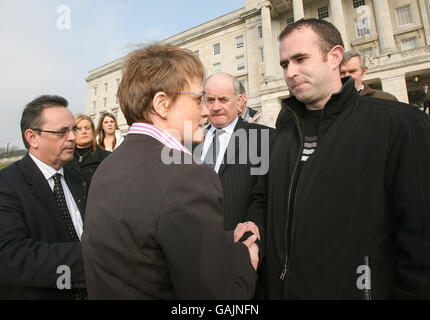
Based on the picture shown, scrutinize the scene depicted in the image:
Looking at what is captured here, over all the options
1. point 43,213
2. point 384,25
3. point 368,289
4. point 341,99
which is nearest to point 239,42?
point 384,25

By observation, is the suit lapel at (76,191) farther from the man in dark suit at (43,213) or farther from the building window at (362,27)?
the building window at (362,27)

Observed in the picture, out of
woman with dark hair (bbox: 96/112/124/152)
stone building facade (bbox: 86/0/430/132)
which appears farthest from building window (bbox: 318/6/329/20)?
woman with dark hair (bbox: 96/112/124/152)

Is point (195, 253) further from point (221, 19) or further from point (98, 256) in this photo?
point (221, 19)

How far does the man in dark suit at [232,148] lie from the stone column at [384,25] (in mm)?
27528

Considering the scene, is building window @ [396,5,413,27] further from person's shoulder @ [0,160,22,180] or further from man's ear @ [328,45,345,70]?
person's shoulder @ [0,160,22,180]

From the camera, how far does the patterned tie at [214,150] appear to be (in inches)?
127

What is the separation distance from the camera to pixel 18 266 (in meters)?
1.66

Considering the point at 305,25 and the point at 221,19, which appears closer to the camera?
the point at 305,25

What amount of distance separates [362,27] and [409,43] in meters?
5.15

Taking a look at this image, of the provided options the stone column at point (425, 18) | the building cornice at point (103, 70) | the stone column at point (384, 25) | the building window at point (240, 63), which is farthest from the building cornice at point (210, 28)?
the stone column at point (425, 18)

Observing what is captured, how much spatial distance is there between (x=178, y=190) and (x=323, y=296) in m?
1.19

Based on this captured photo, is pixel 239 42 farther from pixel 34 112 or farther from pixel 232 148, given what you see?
pixel 34 112

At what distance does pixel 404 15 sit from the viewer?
2698 cm
